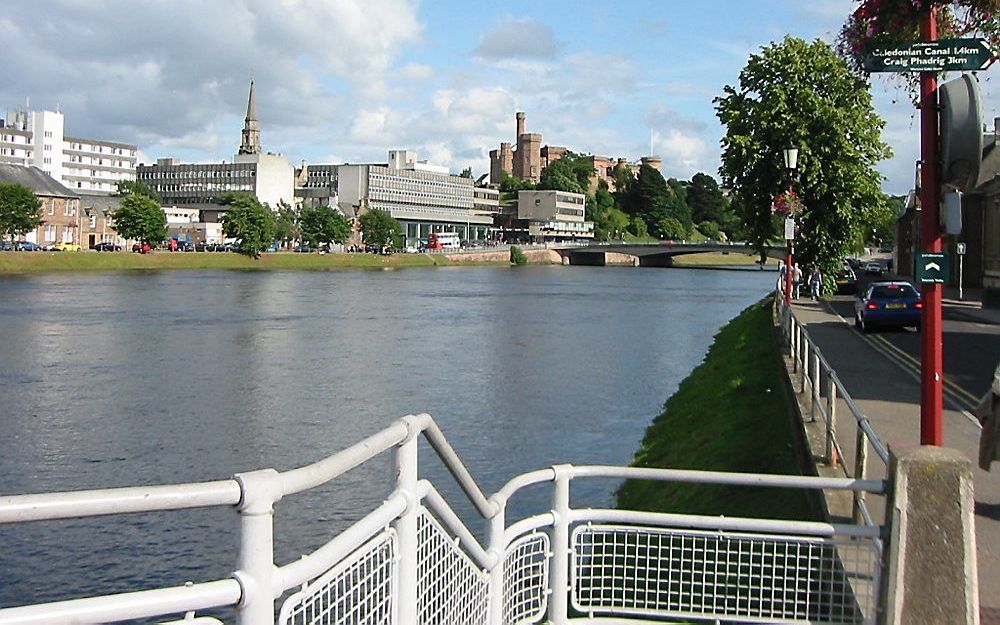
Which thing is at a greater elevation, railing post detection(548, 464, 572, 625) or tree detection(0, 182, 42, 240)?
tree detection(0, 182, 42, 240)

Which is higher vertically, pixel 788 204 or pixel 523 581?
pixel 788 204


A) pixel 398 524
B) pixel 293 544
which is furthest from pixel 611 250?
pixel 398 524

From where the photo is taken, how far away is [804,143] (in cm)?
3731

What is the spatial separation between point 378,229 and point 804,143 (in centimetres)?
12691

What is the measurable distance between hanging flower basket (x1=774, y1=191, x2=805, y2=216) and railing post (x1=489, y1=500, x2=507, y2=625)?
32388 mm

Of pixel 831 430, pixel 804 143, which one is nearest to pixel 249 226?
pixel 804 143

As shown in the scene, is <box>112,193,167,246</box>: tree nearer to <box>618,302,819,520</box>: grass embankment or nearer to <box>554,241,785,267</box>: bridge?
<box>554,241,785,267</box>: bridge

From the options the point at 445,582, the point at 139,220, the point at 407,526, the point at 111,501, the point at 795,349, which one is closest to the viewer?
the point at 111,501

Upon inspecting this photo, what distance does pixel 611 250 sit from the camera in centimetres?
16162

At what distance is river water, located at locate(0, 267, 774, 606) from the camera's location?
17.3m

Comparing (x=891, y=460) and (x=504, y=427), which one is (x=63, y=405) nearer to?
(x=504, y=427)

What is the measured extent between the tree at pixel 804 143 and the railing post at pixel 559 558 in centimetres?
3237

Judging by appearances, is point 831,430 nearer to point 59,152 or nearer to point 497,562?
point 497,562

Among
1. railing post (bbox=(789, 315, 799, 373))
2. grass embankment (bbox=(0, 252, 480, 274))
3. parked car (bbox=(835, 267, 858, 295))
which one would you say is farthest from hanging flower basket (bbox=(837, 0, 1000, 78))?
grass embankment (bbox=(0, 252, 480, 274))
